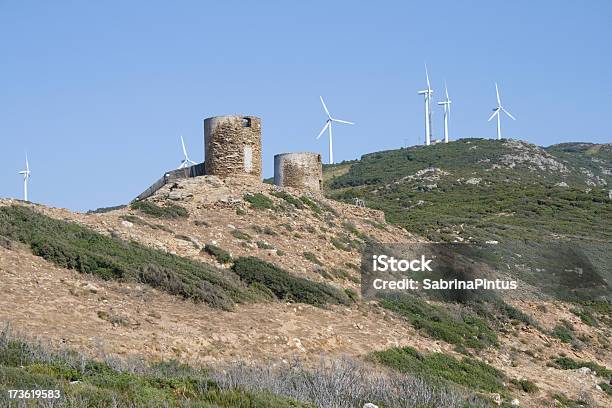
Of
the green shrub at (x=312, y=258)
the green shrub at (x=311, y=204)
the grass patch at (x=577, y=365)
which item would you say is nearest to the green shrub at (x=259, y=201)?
the green shrub at (x=311, y=204)

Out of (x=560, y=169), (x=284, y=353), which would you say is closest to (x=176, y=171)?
(x=284, y=353)

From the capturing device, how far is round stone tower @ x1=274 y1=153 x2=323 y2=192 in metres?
31.0

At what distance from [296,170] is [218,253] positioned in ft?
35.4

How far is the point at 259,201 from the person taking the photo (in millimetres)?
25844

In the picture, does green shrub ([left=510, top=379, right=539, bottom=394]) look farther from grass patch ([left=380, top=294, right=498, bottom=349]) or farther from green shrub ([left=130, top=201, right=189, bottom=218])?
green shrub ([left=130, top=201, right=189, bottom=218])

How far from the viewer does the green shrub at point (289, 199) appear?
27.3 m

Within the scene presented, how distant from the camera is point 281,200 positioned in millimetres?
27094

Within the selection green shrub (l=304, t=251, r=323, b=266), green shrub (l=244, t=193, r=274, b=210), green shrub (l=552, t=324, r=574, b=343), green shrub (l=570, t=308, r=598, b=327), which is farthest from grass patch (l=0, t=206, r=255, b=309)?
green shrub (l=570, t=308, r=598, b=327)

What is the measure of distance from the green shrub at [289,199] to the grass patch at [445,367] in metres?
10.0

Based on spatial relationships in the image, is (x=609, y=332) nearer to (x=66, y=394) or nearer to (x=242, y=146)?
(x=242, y=146)

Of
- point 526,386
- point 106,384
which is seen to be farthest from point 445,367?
point 106,384

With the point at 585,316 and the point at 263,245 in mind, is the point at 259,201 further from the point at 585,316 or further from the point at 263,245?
the point at 585,316

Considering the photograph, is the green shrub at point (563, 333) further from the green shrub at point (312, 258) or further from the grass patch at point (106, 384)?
the grass patch at point (106, 384)

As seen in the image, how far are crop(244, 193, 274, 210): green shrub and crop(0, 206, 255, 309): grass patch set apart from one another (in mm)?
6154
